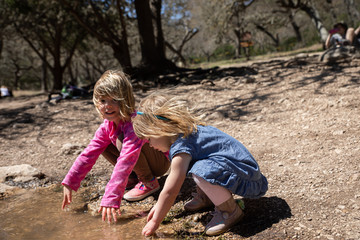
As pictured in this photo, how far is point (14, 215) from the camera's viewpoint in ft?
8.43

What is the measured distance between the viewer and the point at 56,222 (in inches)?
94.3

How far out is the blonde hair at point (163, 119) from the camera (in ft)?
6.07

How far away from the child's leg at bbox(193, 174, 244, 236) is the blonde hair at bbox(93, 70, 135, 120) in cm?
78

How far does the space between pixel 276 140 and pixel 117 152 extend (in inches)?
62.1

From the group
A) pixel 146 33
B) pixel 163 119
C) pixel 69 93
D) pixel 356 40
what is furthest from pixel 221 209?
pixel 146 33

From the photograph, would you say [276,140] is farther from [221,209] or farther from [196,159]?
[196,159]

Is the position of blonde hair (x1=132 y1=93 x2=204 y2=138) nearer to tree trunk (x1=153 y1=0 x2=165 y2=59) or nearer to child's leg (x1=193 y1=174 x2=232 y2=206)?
child's leg (x1=193 y1=174 x2=232 y2=206)

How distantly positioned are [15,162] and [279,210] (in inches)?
119

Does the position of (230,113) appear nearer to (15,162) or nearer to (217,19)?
(15,162)

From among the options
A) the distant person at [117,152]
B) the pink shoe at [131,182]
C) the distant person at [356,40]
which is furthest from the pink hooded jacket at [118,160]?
the distant person at [356,40]

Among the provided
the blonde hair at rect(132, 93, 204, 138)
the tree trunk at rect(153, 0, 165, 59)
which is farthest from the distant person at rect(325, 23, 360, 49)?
the blonde hair at rect(132, 93, 204, 138)

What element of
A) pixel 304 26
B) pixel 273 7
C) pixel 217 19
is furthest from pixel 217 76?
pixel 304 26

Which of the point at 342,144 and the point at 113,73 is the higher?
the point at 113,73

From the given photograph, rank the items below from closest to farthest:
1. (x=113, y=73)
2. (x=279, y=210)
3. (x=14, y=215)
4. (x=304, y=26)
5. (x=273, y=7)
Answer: (x=279, y=210)
(x=113, y=73)
(x=14, y=215)
(x=273, y=7)
(x=304, y=26)
